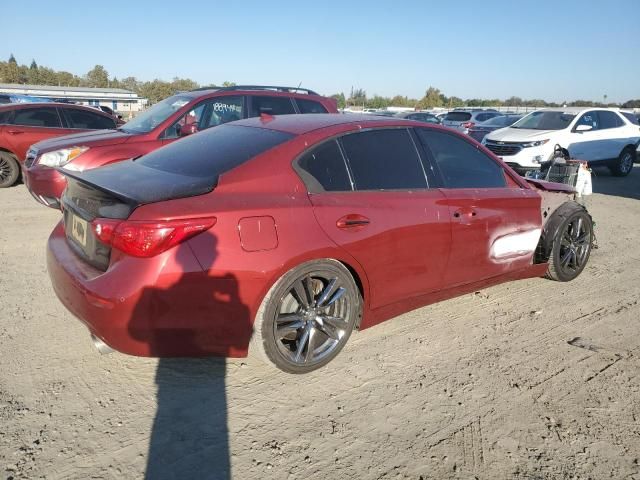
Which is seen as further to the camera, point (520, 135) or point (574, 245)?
point (520, 135)

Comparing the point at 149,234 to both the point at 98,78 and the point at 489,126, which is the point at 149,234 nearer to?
the point at 489,126

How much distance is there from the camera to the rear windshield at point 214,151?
3.10 meters

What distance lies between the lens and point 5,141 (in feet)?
29.5

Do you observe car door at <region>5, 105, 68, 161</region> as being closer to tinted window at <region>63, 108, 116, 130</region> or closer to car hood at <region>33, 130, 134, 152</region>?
tinted window at <region>63, 108, 116, 130</region>

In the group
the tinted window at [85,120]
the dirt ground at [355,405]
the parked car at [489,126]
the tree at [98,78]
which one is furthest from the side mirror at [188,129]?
the tree at [98,78]

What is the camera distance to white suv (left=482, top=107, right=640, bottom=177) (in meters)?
11.2

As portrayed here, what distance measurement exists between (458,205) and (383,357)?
1237 millimetres

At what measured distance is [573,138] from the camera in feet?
38.7

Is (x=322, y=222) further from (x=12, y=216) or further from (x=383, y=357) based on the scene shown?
(x=12, y=216)

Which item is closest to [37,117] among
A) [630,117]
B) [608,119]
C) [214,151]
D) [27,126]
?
[27,126]

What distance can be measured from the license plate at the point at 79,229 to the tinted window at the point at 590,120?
39.6ft

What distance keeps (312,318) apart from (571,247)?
3.04 m

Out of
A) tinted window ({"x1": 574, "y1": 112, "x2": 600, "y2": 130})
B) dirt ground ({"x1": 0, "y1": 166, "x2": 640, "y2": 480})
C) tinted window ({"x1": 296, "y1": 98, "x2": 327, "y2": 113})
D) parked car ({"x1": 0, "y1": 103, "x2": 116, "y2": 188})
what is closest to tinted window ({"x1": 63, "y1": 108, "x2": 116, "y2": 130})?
parked car ({"x1": 0, "y1": 103, "x2": 116, "y2": 188})

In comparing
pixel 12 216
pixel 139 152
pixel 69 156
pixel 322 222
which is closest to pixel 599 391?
pixel 322 222
